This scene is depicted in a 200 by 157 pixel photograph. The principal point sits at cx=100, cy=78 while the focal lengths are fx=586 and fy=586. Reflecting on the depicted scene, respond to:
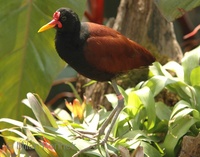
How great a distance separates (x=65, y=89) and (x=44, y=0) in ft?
4.05

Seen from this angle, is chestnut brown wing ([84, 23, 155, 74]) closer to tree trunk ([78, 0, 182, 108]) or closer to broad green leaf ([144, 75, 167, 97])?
broad green leaf ([144, 75, 167, 97])

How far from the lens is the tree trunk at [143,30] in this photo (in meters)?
2.49

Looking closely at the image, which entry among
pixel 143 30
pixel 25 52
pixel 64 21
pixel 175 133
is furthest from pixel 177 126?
pixel 143 30

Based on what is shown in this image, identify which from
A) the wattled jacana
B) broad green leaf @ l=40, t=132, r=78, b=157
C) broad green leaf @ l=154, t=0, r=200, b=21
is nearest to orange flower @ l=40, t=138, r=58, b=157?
broad green leaf @ l=40, t=132, r=78, b=157

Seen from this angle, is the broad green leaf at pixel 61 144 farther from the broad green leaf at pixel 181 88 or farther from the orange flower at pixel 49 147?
the broad green leaf at pixel 181 88

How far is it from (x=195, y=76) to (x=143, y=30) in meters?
0.55

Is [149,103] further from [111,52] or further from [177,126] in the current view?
[111,52]

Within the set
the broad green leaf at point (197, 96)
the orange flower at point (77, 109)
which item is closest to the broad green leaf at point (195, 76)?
the broad green leaf at point (197, 96)

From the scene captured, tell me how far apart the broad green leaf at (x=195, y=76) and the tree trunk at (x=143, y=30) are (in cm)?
46

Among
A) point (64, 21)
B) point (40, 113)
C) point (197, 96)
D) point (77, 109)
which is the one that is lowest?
point (197, 96)

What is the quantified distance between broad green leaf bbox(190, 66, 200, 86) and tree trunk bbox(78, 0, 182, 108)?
18.1 inches

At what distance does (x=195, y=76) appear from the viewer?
6.69 ft

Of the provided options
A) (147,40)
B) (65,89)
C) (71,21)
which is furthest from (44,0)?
(65,89)

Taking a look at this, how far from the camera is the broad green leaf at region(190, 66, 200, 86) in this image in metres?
2.02
